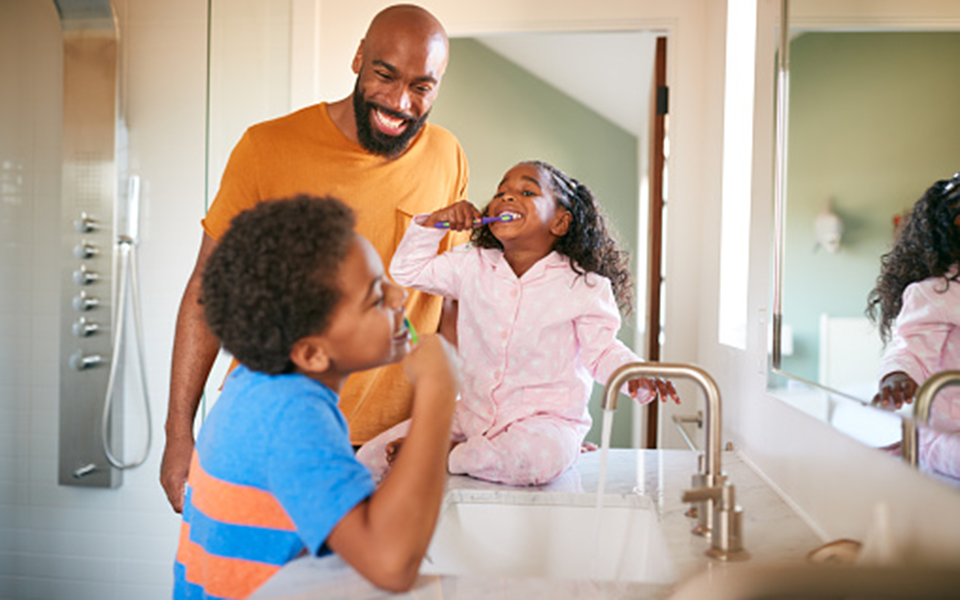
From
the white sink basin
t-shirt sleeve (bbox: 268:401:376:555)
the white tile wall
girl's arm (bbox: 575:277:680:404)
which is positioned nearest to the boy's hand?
t-shirt sleeve (bbox: 268:401:376:555)

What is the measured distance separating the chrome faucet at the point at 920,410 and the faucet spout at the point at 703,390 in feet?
0.71

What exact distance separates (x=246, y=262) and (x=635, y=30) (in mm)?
1759

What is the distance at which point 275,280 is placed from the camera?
0.84 metres

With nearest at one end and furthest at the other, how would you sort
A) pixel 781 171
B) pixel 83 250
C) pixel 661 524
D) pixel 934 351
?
pixel 934 351 < pixel 661 524 < pixel 781 171 < pixel 83 250

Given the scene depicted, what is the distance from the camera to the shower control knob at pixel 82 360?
94.3 inches

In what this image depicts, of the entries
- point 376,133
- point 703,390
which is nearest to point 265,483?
point 703,390

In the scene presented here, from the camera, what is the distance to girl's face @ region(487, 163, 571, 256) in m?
1.51

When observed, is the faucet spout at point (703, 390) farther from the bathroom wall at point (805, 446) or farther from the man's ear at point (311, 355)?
the man's ear at point (311, 355)

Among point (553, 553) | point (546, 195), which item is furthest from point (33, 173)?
point (553, 553)

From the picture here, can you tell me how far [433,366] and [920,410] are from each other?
1.48 ft

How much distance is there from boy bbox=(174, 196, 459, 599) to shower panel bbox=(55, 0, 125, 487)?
1694 millimetres

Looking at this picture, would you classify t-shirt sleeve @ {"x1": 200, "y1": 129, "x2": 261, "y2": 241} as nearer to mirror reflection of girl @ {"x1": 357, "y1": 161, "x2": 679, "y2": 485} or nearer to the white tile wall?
mirror reflection of girl @ {"x1": 357, "y1": 161, "x2": 679, "y2": 485}

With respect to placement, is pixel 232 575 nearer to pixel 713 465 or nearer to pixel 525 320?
pixel 713 465

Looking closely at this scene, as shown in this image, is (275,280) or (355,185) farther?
(355,185)
